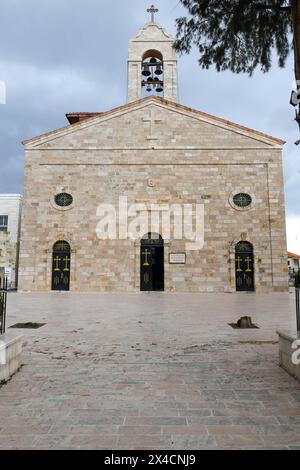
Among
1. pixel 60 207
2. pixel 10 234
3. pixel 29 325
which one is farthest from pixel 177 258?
pixel 10 234

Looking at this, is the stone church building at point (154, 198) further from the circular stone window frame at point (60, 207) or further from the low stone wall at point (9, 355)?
the low stone wall at point (9, 355)

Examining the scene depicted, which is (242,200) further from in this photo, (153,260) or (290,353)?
(290,353)

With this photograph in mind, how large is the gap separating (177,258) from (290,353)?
15303 millimetres

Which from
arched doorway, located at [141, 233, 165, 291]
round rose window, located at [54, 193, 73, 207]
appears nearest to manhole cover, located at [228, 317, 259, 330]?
arched doorway, located at [141, 233, 165, 291]

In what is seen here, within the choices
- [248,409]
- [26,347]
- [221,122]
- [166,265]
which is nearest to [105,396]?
[248,409]

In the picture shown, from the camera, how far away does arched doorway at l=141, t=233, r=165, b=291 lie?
19.9m

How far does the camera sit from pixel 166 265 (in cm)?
1973

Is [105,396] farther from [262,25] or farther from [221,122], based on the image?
[221,122]

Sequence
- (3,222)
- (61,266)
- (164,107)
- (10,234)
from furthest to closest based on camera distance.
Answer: (3,222), (10,234), (164,107), (61,266)

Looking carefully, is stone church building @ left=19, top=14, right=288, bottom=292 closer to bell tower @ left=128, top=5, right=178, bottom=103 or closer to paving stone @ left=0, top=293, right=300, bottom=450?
bell tower @ left=128, top=5, right=178, bottom=103

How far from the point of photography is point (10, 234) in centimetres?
2552

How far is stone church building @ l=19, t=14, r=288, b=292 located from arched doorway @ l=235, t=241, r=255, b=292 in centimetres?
6

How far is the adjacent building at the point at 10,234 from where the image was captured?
25.1 meters

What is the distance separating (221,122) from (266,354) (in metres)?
17.8
